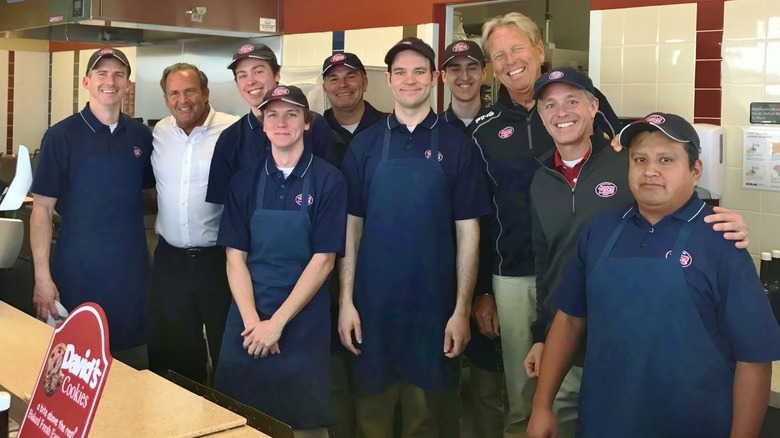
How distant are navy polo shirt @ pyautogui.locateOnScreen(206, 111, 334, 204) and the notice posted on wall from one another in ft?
5.11

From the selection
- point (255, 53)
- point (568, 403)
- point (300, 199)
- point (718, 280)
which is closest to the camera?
point (718, 280)

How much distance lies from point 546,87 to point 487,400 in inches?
49.5

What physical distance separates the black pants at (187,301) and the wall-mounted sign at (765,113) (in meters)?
2.06

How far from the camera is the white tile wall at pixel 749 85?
9.61 feet

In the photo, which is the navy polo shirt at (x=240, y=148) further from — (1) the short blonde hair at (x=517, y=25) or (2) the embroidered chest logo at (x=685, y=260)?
(2) the embroidered chest logo at (x=685, y=260)

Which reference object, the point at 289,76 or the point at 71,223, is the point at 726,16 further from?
the point at 71,223

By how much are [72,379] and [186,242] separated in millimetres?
1981

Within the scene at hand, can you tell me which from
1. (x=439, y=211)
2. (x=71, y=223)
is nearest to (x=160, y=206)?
(x=71, y=223)

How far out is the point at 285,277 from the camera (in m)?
2.46

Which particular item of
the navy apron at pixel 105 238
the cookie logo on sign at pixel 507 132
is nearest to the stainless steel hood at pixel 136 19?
the navy apron at pixel 105 238

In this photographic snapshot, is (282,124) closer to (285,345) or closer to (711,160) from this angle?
(285,345)

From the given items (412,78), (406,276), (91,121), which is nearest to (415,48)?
(412,78)

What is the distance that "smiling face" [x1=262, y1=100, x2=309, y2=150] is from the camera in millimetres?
2482

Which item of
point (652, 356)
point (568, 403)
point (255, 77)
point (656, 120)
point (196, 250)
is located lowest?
point (568, 403)
